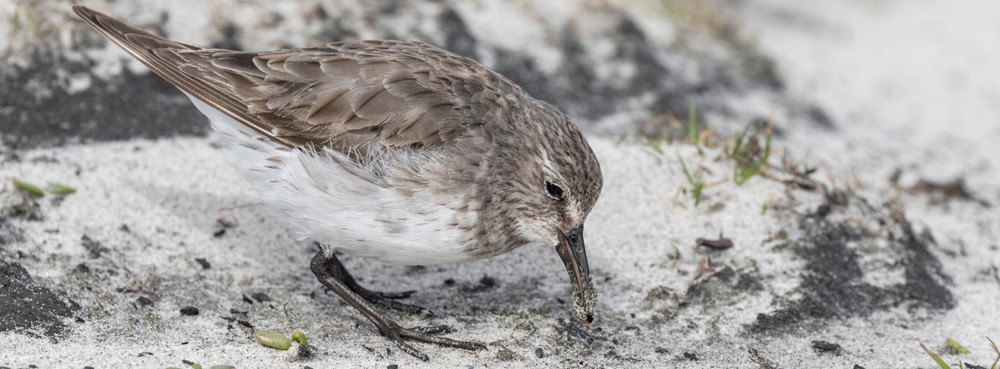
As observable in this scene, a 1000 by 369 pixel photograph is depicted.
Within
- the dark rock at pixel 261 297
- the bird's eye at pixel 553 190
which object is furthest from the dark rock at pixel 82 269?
the bird's eye at pixel 553 190

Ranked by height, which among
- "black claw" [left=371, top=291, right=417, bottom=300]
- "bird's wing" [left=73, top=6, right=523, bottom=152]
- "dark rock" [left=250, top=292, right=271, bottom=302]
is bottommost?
"dark rock" [left=250, top=292, right=271, bottom=302]

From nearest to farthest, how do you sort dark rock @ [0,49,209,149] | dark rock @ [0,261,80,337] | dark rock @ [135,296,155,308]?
1. dark rock @ [0,261,80,337]
2. dark rock @ [135,296,155,308]
3. dark rock @ [0,49,209,149]

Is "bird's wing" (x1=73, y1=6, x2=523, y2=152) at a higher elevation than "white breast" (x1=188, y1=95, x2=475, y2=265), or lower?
higher

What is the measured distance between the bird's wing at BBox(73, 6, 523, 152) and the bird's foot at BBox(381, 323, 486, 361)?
0.92 m

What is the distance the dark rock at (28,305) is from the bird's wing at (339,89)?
118 centimetres

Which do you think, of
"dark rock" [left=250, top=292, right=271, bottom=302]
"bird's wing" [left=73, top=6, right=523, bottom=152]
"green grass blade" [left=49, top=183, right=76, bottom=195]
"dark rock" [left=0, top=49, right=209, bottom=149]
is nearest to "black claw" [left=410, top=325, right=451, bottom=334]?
"dark rock" [left=250, top=292, right=271, bottom=302]

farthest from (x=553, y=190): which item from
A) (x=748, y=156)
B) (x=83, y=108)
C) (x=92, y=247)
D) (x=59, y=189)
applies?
(x=83, y=108)

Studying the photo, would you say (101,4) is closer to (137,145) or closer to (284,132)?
(137,145)

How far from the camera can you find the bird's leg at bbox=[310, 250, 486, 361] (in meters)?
3.96

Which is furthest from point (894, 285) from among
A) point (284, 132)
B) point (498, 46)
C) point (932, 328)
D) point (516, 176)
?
point (498, 46)

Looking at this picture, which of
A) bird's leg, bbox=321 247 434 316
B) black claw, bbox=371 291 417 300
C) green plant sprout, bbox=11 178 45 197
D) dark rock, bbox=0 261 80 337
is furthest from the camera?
green plant sprout, bbox=11 178 45 197

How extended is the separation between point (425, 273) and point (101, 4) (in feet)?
12.1

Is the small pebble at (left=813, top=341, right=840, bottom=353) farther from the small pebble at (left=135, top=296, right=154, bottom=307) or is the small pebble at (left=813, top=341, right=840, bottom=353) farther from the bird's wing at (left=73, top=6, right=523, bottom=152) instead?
the small pebble at (left=135, top=296, right=154, bottom=307)

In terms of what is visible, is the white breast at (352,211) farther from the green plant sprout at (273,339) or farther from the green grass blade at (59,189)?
the green grass blade at (59,189)
